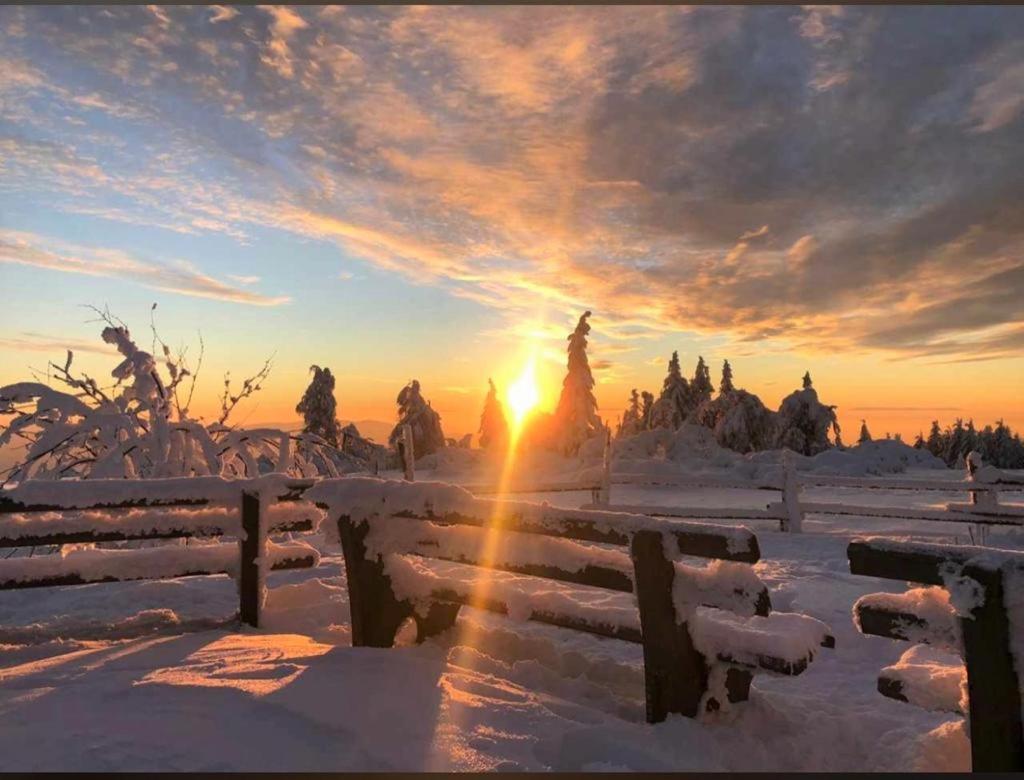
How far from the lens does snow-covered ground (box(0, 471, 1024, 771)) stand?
10.9 feet

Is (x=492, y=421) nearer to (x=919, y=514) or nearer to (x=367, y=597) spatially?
(x=919, y=514)

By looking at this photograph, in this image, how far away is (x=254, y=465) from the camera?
37.8 feet

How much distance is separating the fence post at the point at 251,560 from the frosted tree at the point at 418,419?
3739 centimetres

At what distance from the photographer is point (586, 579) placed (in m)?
4.66

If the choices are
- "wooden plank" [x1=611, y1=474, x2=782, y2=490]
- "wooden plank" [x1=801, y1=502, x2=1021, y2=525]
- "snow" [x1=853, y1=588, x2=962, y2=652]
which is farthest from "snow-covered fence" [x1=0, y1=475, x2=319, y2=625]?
"wooden plank" [x1=801, y1=502, x2=1021, y2=525]

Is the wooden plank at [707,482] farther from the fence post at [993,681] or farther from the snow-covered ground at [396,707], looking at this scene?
the fence post at [993,681]

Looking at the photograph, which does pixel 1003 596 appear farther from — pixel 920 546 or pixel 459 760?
pixel 459 760

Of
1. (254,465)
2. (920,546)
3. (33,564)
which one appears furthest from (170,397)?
(920,546)

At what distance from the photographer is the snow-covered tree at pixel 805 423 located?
1489 inches

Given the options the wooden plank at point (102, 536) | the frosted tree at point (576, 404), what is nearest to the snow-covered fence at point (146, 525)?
the wooden plank at point (102, 536)

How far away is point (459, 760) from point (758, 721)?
6.56 feet

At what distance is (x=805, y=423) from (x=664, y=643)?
37.1 metres

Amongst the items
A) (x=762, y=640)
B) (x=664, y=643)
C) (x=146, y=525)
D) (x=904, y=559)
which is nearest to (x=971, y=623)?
(x=904, y=559)

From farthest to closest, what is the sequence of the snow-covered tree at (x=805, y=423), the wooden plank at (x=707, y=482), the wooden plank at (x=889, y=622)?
the snow-covered tree at (x=805, y=423), the wooden plank at (x=707, y=482), the wooden plank at (x=889, y=622)
